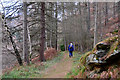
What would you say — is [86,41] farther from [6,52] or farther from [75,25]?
[6,52]

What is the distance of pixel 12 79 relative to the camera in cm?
603

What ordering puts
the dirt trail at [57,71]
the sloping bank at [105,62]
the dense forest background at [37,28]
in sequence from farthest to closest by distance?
the dense forest background at [37,28]
the dirt trail at [57,71]
the sloping bank at [105,62]

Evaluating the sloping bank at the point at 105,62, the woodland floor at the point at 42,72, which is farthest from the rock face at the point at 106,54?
the woodland floor at the point at 42,72

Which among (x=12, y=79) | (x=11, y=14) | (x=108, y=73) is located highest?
(x=11, y=14)

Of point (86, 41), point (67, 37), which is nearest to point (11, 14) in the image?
point (86, 41)

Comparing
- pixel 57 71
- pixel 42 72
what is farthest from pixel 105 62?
pixel 42 72

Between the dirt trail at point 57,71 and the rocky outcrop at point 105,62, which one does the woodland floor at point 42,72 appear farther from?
the rocky outcrop at point 105,62

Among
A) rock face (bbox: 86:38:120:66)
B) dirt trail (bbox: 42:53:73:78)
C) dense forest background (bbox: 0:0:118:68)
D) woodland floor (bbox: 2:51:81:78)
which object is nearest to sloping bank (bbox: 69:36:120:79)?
rock face (bbox: 86:38:120:66)

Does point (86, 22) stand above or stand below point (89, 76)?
above

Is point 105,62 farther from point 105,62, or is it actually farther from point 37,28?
point 37,28

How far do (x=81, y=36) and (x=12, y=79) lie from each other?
10925 mm

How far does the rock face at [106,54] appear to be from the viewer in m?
4.17

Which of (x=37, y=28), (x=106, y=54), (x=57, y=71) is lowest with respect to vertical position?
(x=57, y=71)

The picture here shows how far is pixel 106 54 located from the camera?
4.60 meters
